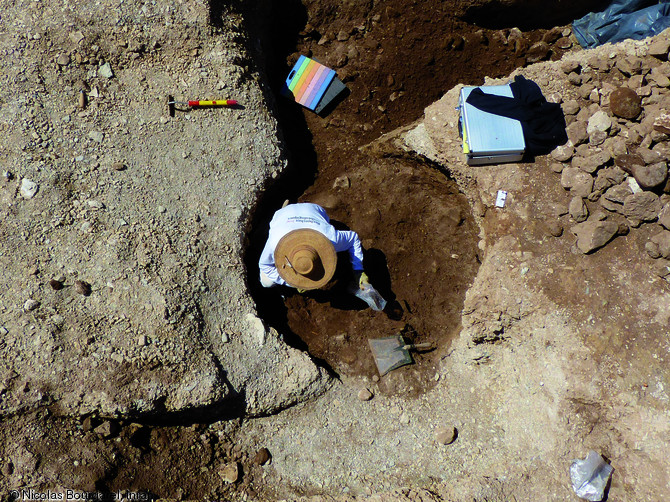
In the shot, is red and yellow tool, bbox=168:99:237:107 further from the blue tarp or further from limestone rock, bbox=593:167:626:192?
the blue tarp

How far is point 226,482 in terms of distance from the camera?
174 inches

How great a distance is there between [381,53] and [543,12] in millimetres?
2142

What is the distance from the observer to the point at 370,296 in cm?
474

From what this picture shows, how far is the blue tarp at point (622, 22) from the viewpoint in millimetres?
5320

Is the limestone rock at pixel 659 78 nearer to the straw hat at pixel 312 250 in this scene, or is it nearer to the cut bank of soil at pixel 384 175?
the cut bank of soil at pixel 384 175

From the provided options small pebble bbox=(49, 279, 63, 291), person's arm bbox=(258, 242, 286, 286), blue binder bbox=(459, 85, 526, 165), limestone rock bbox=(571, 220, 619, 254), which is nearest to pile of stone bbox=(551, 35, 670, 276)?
limestone rock bbox=(571, 220, 619, 254)

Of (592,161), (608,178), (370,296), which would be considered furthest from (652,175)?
(370,296)

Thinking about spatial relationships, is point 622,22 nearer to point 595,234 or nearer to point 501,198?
point 501,198

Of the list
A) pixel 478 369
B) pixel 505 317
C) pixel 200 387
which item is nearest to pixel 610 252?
pixel 505 317

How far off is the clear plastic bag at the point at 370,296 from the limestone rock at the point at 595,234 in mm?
2145

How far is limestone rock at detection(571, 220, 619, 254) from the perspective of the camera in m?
4.62

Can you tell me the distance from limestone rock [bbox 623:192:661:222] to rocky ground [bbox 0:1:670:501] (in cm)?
2

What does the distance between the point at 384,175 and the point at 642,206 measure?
2715mm

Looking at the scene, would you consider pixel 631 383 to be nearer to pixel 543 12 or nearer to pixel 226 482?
pixel 226 482
